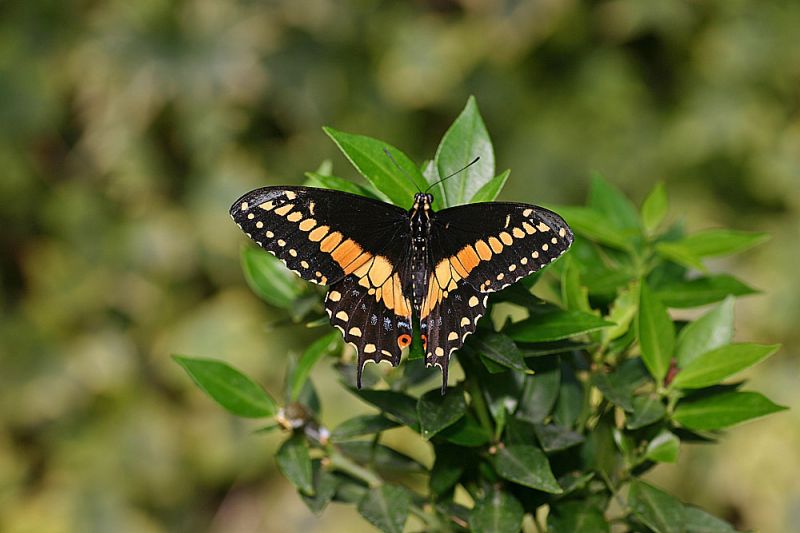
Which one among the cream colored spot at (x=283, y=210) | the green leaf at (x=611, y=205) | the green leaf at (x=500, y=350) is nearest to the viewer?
the green leaf at (x=500, y=350)

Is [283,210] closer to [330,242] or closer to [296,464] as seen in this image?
[330,242]

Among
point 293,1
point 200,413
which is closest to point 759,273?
point 293,1

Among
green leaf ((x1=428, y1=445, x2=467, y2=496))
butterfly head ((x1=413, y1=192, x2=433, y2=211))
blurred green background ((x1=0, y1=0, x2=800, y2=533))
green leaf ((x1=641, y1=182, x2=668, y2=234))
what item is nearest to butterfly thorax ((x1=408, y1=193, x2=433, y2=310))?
butterfly head ((x1=413, y1=192, x2=433, y2=211))

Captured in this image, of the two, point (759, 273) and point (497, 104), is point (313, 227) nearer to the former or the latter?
point (497, 104)

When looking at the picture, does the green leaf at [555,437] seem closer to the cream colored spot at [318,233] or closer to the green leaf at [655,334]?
the green leaf at [655,334]

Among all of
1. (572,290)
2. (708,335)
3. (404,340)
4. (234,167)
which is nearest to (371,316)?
(404,340)

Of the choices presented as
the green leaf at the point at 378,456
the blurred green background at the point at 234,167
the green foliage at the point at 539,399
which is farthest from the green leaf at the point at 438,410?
the blurred green background at the point at 234,167

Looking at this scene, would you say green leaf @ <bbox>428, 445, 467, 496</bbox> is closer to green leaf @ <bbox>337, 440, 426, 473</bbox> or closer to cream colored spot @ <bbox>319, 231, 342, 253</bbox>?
green leaf @ <bbox>337, 440, 426, 473</bbox>
